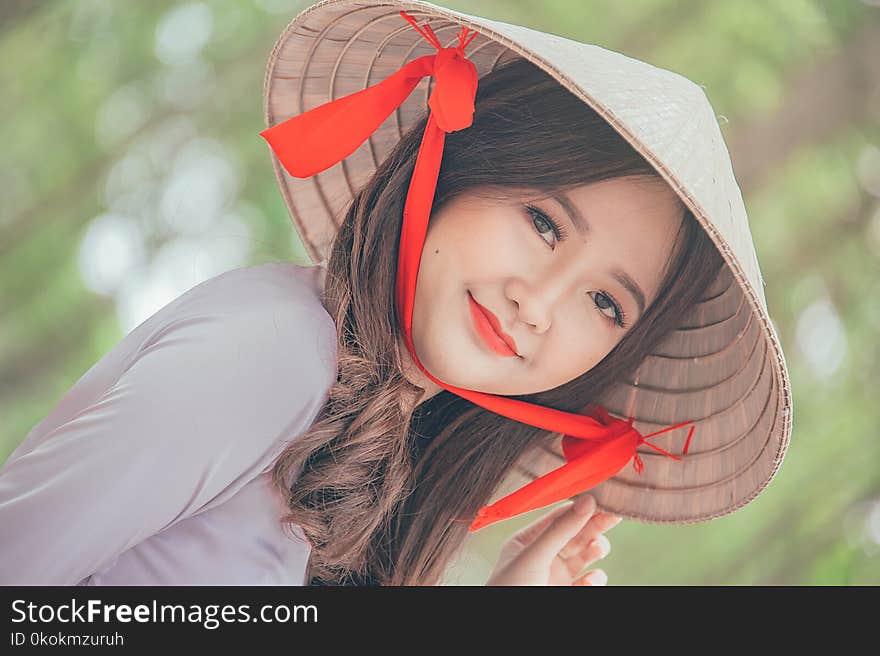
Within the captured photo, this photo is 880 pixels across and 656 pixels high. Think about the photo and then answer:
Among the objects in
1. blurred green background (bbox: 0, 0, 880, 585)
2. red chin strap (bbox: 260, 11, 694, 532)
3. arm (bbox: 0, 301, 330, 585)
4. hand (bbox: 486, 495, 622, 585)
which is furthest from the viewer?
blurred green background (bbox: 0, 0, 880, 585)

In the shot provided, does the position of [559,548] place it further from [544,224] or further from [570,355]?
[544,224]

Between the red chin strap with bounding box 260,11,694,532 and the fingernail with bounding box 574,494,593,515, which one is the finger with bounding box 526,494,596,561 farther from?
the red chin strap with bounding box 260,11,694,532

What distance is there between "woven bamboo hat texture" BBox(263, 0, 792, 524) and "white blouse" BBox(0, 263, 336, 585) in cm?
23

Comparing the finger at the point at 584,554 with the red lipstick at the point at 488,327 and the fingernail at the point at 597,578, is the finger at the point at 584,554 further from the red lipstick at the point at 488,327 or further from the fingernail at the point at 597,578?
the red lipstick at the point at 488,327

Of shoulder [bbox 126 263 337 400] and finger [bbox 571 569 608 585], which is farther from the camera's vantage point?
finger [bbox 571 569 608 585]

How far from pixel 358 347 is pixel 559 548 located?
1.30 ft

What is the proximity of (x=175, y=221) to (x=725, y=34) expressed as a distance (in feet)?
3.49

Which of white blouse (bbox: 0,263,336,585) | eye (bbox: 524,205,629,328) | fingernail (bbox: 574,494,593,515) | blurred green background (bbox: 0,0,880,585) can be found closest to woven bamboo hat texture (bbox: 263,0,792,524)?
fingernail (bbox: 574,494,593,515)

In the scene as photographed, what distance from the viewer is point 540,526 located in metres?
1.04

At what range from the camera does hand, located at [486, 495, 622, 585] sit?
1.00m

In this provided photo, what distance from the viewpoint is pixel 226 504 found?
0.74 meters

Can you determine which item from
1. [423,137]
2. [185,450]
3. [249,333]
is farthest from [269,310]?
[423,137]

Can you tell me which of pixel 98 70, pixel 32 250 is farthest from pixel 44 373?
pixel 98 70
